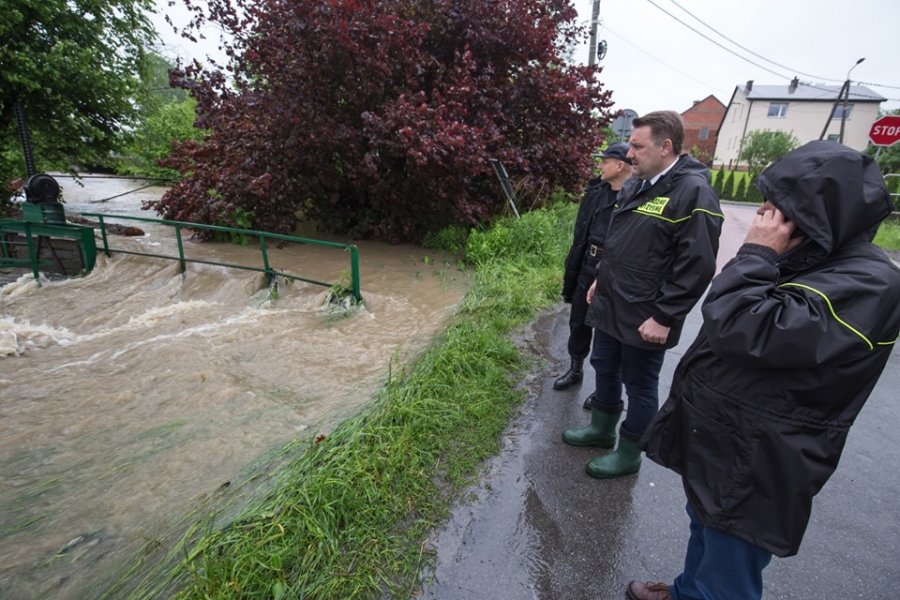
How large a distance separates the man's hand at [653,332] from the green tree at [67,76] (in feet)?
41.2

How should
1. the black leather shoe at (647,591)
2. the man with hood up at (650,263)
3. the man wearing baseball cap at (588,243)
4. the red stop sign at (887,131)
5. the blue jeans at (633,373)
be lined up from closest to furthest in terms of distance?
the black leather shoe at (647,591) → the man with hood up at (650,263) → the blue jeans at (633,373) → the man wearing baseball cap at (588,243) → the red stop sign at (887,131)

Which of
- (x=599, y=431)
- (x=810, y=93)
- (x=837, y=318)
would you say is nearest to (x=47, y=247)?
(x=599, y=431)

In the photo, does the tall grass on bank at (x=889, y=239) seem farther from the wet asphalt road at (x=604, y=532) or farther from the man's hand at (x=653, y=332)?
the man's hand at (x=653, y=332)

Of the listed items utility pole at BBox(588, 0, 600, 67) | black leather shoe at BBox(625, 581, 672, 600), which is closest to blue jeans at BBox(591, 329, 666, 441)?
black leather shoe at BBox(625, 581, 672, 600)

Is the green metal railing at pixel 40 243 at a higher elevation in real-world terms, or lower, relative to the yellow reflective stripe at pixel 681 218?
lower

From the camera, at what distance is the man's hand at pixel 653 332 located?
230cm

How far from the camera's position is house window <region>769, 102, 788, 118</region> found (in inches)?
1640

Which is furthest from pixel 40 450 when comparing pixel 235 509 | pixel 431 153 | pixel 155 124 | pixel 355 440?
pixel 155 124

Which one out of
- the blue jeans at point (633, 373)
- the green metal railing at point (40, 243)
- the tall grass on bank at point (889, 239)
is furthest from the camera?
the tall grass on bank at point (889, 239)

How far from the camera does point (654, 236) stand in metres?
2.34

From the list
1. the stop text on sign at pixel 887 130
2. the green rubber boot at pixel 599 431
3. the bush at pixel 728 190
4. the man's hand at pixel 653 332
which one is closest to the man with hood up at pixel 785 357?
the man's hand at pixel 653 332

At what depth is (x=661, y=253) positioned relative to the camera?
2350 millimetres

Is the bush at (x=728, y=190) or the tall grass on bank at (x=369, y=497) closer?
the tall grass on bank at (x=369, y=497)

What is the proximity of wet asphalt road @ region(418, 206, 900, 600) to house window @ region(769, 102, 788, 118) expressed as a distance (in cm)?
5014
